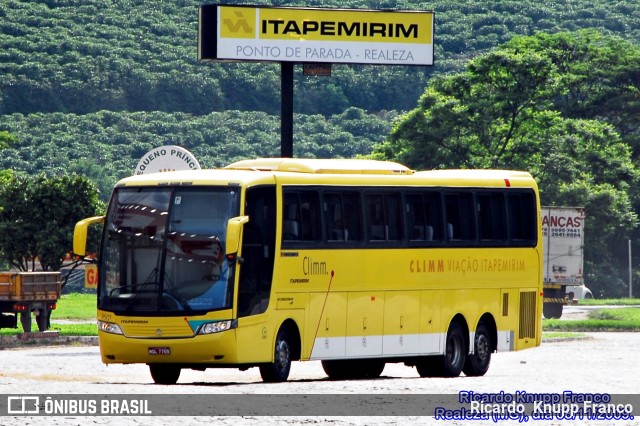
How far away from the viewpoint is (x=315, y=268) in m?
23.7

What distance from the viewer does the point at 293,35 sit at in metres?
38.1

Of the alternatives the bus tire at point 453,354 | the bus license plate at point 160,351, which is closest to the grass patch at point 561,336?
the bus tire at point 453,354

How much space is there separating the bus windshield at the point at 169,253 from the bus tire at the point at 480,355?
20.5 ft

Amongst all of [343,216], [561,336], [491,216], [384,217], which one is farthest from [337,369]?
[561,336]

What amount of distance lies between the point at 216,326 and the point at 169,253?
1175 mm

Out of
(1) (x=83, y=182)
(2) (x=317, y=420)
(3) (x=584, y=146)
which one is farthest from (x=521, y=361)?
(3) (x=584, y=146)

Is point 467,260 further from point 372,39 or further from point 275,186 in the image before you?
point 372,39

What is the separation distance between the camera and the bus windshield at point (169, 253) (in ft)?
72.9

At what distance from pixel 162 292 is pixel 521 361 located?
35.3ft

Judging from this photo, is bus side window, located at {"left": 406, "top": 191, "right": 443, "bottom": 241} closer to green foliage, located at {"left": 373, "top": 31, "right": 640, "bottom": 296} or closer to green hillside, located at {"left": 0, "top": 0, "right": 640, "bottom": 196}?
green foliage, located at {"left": 373, "top": 31, "right": 640, "bottom": 296}

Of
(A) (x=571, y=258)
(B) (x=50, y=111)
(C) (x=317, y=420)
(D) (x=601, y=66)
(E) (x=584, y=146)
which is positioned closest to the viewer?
(C) (x=317, y=420)

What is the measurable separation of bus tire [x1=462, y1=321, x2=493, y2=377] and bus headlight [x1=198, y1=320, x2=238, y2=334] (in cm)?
610

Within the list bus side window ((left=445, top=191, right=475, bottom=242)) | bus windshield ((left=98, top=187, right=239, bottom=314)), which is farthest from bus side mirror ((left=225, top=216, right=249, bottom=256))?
bus side window ((left=445, top=191, right=475, bottom=242))

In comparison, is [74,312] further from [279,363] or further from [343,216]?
[279,363]
